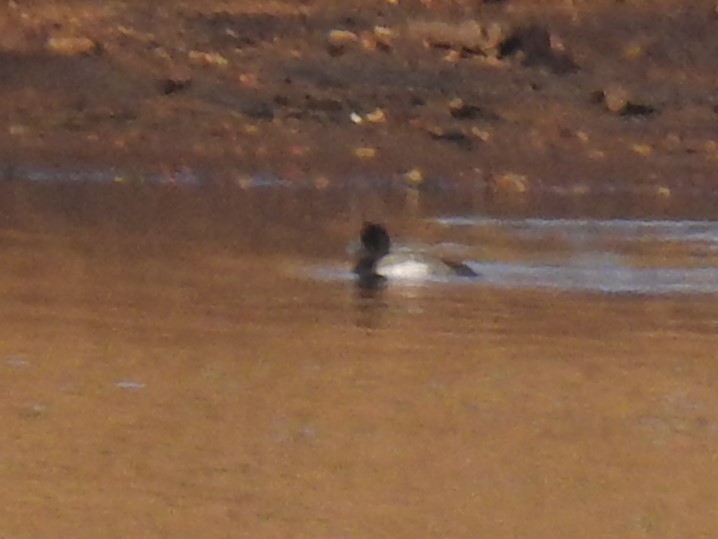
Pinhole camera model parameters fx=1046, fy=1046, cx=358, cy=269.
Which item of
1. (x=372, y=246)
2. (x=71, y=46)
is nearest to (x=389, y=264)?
(x=372, y=246)

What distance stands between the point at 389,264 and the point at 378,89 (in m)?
0.06

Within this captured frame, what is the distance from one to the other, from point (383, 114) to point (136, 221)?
9cm

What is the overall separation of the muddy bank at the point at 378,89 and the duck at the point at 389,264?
0.02 meters

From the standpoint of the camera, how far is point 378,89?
0.30m

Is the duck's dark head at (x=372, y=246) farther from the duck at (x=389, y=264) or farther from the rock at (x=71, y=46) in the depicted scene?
the rock at (x=71, y=46)

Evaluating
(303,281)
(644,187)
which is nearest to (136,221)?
(303,281)

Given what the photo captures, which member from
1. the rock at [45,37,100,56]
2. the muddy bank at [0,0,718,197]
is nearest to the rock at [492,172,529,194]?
the muddy bank at [0,0,718,197]

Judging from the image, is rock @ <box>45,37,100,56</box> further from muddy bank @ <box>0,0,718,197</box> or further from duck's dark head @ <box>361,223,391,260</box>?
duck's dark head @ <box>361,223,391,260</box>

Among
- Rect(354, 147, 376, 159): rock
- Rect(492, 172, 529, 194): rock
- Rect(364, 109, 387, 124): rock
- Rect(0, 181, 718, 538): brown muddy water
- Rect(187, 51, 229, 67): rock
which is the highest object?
Rect(187, 51, 229, 67): rock

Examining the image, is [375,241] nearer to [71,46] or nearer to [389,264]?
[389,264]

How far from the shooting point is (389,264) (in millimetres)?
332

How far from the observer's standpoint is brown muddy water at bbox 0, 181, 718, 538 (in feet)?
0.88

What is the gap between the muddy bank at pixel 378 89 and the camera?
0.27 meters

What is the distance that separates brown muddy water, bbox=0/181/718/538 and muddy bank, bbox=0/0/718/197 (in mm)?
18
